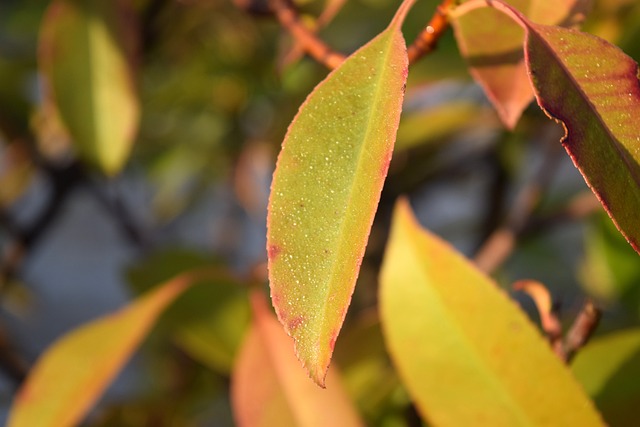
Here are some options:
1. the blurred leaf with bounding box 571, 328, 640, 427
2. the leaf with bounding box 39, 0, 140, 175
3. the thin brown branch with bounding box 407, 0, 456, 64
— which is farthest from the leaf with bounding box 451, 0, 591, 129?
the leaf with bounding box 39, 0, 140, 175

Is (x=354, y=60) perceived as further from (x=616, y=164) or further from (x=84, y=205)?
(x=84, y=205)

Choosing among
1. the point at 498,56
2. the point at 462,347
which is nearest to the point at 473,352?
the point at 462,347

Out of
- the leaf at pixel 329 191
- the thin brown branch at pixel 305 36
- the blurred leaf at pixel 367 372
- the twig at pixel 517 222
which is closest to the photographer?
the leaf at pixel 329 191

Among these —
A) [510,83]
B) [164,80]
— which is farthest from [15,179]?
[510,83]

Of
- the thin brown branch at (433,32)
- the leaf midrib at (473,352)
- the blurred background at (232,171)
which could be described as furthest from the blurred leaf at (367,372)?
the thin brown branch at (433,32)

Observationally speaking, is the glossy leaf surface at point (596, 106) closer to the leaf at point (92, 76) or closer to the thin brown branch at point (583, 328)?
the thin brown branch at point (583, 328)

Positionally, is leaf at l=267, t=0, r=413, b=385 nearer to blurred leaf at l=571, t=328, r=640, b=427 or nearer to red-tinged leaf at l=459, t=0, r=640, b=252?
red-tinged leaf at l=459, t=0, r=640, b=252

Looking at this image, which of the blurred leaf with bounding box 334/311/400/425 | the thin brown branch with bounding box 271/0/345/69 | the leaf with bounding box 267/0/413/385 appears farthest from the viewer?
the blurred leaf with bounding box 334/311/400/425
